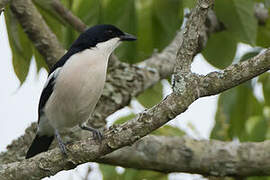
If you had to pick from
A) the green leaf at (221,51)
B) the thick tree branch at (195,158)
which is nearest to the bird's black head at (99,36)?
the green leaf at (221,51)

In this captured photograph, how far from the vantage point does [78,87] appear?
4.56 meters

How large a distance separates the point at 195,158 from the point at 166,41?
1.46 metres

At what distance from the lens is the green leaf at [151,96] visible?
5.73 meters

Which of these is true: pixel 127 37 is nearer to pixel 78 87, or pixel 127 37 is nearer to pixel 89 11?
pixel 89 11

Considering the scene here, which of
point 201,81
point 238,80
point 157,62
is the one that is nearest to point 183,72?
point 201,81

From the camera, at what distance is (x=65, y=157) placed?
3.75 m

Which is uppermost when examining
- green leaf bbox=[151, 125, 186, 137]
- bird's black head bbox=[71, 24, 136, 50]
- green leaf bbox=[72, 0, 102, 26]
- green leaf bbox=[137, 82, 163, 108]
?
green leaf bbox=[72, 0, 102, 26]

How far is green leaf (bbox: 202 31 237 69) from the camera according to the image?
5.34m

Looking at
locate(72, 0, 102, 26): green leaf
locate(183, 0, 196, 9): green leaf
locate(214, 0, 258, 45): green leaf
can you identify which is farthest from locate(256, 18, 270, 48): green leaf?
locate(72, 0, 102, 26): green leaf

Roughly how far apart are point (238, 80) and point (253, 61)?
0.15m

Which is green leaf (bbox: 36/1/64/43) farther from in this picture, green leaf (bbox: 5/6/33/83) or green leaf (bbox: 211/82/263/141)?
green leaf (bbox: 211/82/263/141)

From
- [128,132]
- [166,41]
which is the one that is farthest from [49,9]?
[128,132]

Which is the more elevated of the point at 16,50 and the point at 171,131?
the point at 16,50

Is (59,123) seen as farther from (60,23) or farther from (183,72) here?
(183,72)
